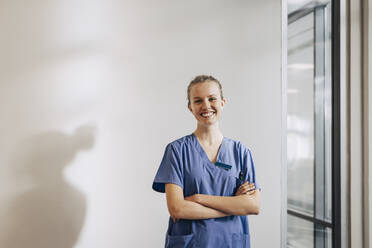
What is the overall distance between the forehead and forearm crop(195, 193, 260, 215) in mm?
453

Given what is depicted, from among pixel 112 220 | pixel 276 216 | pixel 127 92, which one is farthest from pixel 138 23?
pixel 276 216

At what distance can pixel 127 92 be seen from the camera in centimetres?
195

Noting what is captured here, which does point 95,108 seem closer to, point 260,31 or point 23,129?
point 23,129

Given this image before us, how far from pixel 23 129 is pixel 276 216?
1584 millimetres

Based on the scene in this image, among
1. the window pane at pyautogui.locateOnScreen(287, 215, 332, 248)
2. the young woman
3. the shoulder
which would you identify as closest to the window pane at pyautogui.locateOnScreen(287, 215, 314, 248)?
the window pane at pyautogui.locateOnScreen(287, 215, 332, 248)

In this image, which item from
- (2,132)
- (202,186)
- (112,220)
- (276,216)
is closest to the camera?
(202,186)

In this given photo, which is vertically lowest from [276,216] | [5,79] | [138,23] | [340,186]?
[276,216]

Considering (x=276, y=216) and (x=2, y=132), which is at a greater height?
(x=2, y=132)

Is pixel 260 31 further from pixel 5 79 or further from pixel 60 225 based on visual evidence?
pixel 60 225

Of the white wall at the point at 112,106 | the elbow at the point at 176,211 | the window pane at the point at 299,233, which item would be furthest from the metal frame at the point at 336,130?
the elbow at the point at 176,211

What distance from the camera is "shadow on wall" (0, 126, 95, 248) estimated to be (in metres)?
1.77

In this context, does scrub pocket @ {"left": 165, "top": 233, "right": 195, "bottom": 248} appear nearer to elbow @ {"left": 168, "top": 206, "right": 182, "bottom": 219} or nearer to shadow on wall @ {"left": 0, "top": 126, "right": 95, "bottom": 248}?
elbow @ {"left": 168, "top": 206, "right": 182, "bottom": 219}

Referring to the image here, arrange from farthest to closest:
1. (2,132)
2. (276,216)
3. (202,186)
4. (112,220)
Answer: (276,216) → (112,220) → (2,132) → (202,186)

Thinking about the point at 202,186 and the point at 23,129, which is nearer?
the point at 202,186
